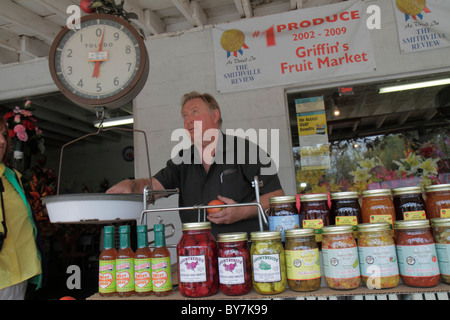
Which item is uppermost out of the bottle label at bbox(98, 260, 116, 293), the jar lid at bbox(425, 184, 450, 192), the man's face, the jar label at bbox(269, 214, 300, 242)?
the man's face

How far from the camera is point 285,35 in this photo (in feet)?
9.77

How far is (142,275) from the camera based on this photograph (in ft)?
3.53

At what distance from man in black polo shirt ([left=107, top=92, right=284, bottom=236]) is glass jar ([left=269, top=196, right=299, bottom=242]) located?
64cm

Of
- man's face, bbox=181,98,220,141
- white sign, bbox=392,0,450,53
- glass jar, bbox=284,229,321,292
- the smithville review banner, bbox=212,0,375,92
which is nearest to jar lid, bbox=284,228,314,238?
glass jar, bbox=284,229,321,292

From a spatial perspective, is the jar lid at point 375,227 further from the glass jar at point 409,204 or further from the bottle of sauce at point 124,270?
the bottle of sauce at point 124,270

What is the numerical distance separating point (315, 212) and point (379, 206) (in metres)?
0.21

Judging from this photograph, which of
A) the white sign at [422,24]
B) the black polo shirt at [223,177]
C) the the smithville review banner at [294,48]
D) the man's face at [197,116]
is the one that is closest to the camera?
the black polo shirt at [223,177]

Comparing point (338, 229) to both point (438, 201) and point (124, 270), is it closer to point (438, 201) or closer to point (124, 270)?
point (438, 201)

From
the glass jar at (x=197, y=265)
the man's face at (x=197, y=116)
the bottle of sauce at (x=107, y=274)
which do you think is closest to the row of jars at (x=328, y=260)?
the glass jar at (x=197, y=265)

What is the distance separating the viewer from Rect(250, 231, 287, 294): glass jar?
0.97m

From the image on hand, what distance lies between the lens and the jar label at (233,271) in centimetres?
99

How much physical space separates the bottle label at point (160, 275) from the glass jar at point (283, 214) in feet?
1.24

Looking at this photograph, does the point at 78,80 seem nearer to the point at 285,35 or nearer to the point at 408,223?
the point at 408,223

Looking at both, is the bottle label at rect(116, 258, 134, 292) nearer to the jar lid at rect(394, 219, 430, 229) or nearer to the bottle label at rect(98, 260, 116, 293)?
the bottle label at rect(98, 260, 116, 293)
